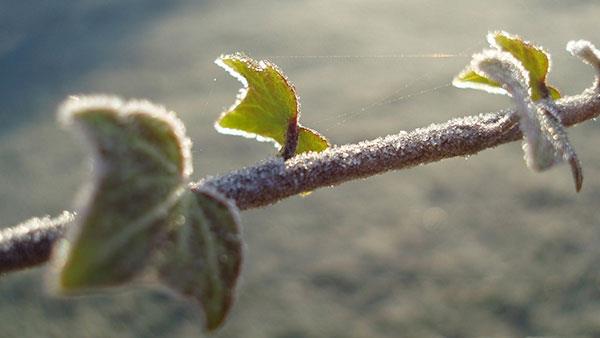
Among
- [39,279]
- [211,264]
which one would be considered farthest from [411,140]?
[39,279]

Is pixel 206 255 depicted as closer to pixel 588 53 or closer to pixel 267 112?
pixel 267 112

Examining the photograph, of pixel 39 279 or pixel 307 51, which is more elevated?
pixel 307 51

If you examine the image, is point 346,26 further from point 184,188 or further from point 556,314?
point 184,188

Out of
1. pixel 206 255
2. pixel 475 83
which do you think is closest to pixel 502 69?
pixel 475 83

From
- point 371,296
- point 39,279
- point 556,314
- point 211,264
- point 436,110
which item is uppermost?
point 211,264

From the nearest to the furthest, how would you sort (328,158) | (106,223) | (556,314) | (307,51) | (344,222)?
(106,223)
(328,158)
(556,314)
(344,222)
(307,51)

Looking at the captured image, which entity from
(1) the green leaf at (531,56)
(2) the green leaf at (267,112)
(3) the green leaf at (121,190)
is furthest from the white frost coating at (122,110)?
(1) the green leaf at (531,56)

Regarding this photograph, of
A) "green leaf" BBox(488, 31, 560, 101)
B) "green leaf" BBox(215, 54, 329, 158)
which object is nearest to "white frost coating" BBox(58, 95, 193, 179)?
"green leaf" BBox(215, 54, 329, 158)

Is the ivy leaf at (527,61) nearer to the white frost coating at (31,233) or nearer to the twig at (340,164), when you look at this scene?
the twig at (340,164)
